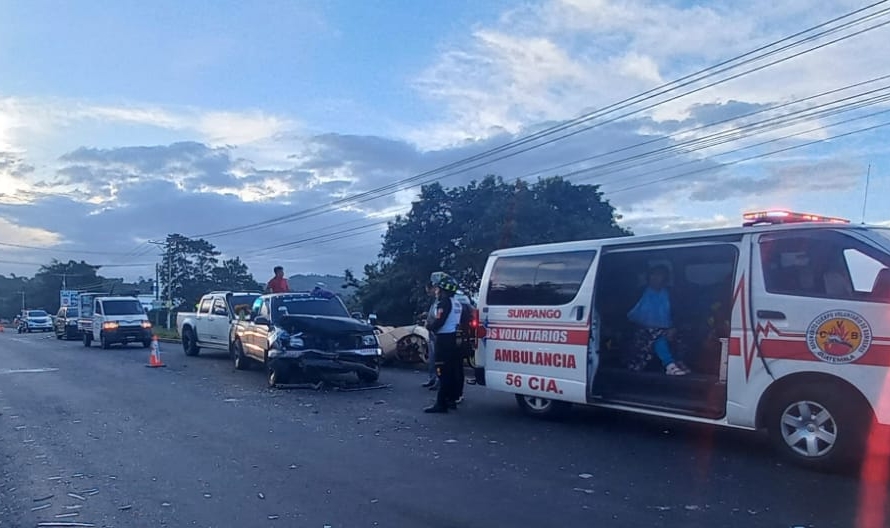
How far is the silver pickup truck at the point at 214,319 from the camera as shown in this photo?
19.5 meters

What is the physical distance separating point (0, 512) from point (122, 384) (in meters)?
9.35

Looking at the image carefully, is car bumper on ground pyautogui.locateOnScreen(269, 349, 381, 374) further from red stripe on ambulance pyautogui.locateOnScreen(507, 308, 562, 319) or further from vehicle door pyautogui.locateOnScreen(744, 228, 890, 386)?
vehicle door pyautogui.locateOnScreen(744, 228, 890, 386)

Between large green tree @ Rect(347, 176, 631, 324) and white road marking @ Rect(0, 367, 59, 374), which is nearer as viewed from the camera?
white road marking @ Rect(0, 367, 59, 374)

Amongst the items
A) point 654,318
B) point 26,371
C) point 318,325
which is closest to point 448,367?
point 654,318

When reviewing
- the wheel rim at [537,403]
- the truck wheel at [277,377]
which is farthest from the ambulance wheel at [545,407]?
the truck wheel at [277,377]

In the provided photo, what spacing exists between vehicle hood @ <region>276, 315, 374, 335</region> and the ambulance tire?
26.7 ft

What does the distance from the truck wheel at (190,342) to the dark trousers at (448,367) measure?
13.4 metres

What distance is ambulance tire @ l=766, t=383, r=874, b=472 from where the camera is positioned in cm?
655

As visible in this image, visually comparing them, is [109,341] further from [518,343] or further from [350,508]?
[350,508]

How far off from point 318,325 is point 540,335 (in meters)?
5.42

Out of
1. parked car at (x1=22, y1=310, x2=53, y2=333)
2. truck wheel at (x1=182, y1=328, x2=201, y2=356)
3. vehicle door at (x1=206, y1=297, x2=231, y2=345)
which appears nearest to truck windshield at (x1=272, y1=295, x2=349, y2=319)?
vehicle door at (x1=206, y1=297, x2=231, y2=345)

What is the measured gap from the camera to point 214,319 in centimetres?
2053

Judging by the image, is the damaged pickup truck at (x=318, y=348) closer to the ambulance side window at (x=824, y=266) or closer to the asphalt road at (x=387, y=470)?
the asphalt road at (x=387, y=470)

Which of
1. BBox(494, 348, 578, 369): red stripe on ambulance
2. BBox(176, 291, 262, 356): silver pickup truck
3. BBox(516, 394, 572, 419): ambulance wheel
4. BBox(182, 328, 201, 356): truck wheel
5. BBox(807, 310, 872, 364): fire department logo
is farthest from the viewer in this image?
BBox(182, 328, 201, 356): truck wheel
